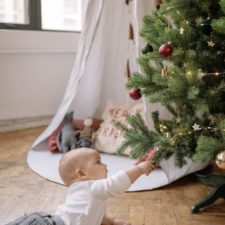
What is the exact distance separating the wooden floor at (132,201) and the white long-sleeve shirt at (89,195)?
322 millimetres

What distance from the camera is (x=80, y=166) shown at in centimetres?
127

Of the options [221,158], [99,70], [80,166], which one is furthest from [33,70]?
[221,158]

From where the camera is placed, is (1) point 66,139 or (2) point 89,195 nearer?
(2) point 89,195

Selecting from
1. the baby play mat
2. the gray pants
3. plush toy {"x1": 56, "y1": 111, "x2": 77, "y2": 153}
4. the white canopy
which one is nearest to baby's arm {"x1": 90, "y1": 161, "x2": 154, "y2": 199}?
the gray pants

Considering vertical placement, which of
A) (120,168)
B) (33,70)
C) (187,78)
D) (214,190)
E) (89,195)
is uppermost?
(187,78)

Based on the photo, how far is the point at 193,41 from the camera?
1.57m

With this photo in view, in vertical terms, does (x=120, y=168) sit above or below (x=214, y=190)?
below

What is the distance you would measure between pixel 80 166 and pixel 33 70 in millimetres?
1895

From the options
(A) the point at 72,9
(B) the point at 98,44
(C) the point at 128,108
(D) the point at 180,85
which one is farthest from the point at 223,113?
(A) the point at 72,9

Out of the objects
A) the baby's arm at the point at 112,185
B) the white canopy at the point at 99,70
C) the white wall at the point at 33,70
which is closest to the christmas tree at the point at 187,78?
the baby's arm at the point at 112,185

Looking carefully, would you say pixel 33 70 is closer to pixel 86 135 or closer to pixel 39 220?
pixel 86 135

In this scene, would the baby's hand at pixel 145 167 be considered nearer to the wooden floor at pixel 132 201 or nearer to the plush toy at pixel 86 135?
Answer: the wooden floor at pixel 132 201

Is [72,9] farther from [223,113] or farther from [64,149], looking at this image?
[223,113]

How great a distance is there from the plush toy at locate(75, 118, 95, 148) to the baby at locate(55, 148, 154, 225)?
3.58ft
